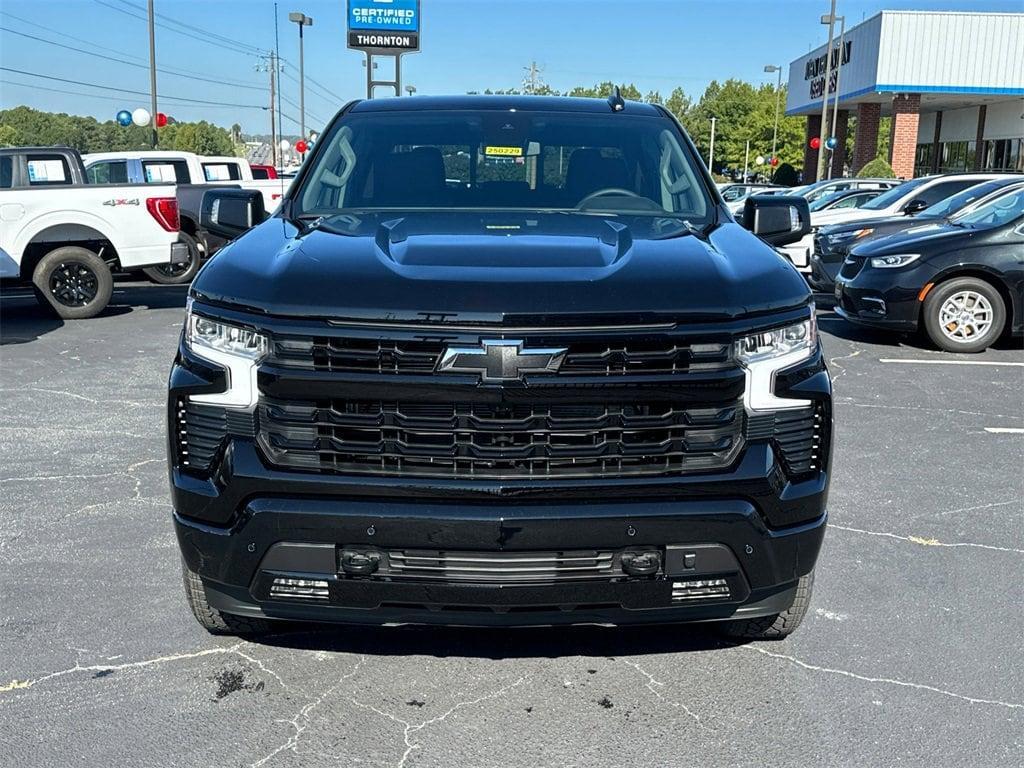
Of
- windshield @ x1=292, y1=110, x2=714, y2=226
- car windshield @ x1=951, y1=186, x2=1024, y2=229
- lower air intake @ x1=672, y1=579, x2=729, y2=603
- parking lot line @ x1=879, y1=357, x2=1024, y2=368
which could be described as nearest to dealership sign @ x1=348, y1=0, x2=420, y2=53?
car windshield @ x1=951, y1=186, x2=1024, y2=229

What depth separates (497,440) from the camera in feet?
9.79

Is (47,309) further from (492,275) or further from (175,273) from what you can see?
(492,275)

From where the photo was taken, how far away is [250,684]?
350cm

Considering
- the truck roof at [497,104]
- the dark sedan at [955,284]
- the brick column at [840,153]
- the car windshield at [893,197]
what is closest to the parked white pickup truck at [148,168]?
the car windshield at [893,197]

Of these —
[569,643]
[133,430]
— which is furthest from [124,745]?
[133,430]

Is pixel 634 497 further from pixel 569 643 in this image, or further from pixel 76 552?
pixel 76 552

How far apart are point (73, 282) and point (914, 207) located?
1088 cm

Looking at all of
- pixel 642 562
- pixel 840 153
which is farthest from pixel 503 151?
pixel 840 153

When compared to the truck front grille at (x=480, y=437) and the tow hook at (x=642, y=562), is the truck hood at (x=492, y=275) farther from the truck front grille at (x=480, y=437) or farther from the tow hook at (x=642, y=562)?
the tow hook at (x=642, y=562)

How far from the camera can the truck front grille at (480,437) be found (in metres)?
2.97

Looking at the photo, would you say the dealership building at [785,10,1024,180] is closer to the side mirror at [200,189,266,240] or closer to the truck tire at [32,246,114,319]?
the truck tire at [32,246,114,319]

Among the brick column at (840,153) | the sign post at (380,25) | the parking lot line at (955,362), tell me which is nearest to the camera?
the parking lot line at (955,362)

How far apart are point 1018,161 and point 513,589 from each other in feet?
133

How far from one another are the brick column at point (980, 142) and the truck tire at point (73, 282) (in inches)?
1521
